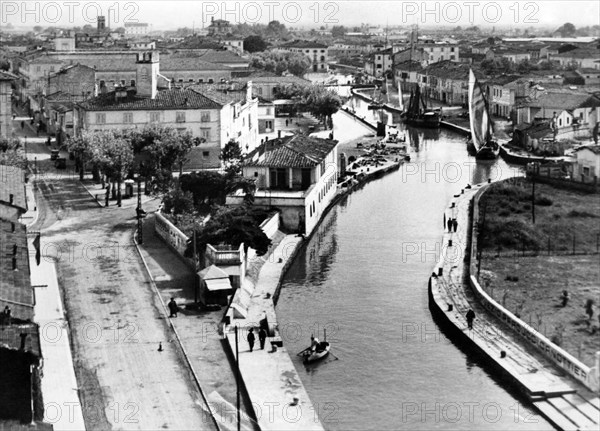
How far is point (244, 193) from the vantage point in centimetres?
2505

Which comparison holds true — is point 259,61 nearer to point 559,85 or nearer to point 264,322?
point 559,85

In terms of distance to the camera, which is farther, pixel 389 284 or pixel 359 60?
pixel 359 60

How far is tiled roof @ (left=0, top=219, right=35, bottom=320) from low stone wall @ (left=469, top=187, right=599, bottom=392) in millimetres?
6794

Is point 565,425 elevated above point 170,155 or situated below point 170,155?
below

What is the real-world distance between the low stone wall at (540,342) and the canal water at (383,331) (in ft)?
2.52

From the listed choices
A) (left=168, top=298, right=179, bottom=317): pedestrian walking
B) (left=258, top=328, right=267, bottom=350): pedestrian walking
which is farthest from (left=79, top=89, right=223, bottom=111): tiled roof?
(left=258, top=328, right=267, bottom=350): pedestrian walking

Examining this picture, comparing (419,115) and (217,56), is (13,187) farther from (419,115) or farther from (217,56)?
(217,56)

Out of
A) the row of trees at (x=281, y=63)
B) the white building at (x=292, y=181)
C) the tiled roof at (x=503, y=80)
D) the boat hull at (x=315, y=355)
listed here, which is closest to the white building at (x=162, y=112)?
the white building at (x=292, y=181)

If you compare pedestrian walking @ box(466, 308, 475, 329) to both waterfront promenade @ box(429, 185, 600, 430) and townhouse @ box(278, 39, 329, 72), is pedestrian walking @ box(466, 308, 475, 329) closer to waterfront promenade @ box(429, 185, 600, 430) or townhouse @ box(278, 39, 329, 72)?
waterfront promenade @ box(429, 185, 600, 430)

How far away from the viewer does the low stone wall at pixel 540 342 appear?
14.2 metres

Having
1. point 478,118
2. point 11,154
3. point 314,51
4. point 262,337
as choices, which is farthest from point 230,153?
point 314,51

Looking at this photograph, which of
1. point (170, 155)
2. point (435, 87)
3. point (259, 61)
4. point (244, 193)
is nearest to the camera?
point (244, 193)

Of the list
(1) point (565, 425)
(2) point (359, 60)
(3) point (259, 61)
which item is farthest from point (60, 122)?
(2) point (359, 60)

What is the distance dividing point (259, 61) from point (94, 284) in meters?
49.4
